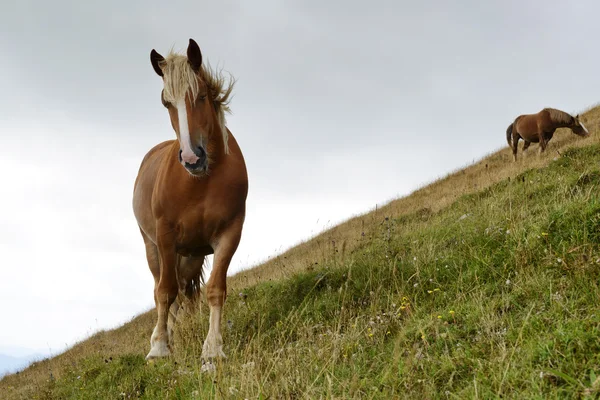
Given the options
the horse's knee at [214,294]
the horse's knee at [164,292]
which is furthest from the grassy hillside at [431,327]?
the horse's knee at [164,292]

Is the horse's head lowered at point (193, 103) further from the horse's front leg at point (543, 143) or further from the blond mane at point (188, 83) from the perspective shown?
the horse's front leg at point (543, 143)

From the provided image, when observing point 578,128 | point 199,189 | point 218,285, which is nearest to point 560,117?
point 578,128

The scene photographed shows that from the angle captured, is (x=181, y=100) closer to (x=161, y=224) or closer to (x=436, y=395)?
(x=161, y=224)

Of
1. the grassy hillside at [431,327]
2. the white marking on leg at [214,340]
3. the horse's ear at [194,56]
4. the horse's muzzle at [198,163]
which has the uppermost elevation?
the horse's ear at [194,56]

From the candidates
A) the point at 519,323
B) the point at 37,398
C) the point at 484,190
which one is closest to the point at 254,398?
the point at 519,323

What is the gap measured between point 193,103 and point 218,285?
77.5 inches

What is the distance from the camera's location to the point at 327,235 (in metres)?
16.5

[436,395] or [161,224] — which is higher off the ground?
[161,224]

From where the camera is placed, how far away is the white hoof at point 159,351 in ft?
18.1

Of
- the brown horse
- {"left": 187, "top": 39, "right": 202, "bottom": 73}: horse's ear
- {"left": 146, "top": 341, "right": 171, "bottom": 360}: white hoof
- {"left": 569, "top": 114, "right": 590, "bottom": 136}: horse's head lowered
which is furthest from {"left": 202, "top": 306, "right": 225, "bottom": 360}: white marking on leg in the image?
{"left": 569, "top": 114, "right": 590, "bottom": 136}: horse's head lowered

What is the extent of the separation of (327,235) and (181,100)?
12107 millimetres

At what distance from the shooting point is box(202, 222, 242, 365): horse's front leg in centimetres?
484

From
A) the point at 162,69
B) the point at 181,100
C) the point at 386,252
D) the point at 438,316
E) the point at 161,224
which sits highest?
the point at 162,69

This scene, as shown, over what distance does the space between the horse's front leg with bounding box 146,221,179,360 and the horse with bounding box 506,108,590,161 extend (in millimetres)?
14353
